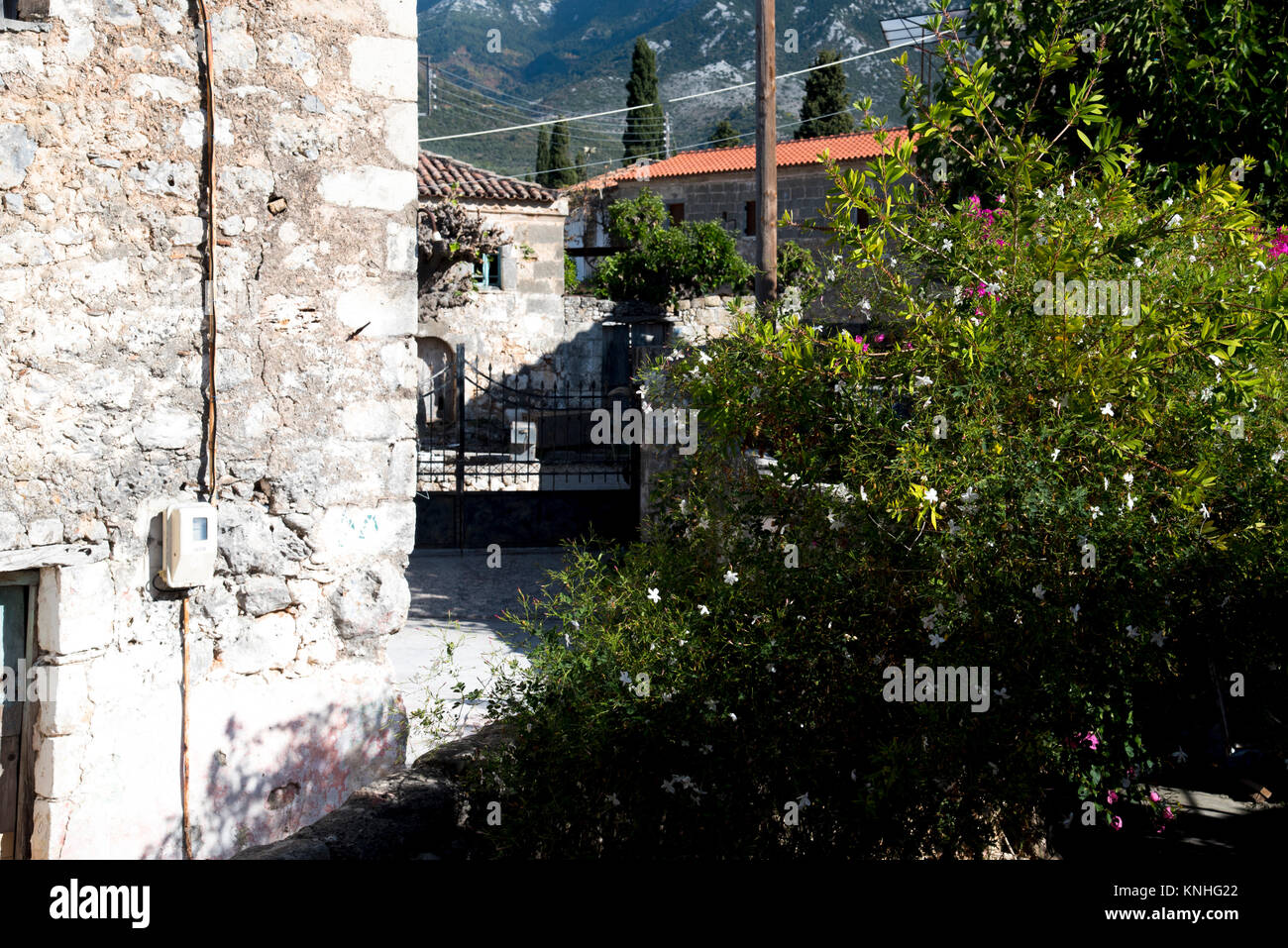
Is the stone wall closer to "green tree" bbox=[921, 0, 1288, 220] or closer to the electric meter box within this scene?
"green tree" bbox=[921, 0, 1288, 220]

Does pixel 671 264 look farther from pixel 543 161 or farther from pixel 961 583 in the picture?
pixel 543 161

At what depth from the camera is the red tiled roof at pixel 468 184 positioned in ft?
71.5

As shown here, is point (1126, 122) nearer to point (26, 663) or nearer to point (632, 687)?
point (632, 687)

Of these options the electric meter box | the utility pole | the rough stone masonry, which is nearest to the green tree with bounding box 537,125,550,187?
the utility pole

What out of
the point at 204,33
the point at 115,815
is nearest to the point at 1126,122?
the point at 204,33

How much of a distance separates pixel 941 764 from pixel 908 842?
29 centimetres

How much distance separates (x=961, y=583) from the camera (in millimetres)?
3164

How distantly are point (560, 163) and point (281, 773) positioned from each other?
38507mm

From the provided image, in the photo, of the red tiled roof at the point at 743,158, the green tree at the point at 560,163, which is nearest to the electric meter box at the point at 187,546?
the red tiled roof at the point at 743,158

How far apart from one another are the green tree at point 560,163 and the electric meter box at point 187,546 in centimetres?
3679

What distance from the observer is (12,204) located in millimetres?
3730

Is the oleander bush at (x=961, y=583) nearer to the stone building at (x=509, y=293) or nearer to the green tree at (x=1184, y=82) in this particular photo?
the green tree at (x=1184, y=82)

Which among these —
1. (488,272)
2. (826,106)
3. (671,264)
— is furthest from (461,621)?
(826,106)

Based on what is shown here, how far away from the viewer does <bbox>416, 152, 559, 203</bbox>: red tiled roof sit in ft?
71.5
